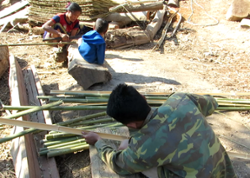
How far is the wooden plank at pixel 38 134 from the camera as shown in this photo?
285cm

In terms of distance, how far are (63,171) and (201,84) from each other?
317cm

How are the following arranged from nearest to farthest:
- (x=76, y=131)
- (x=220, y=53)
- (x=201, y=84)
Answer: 1. (x=76, y=131)
2. (x=201, y=84)
3. (x=220, y=53)

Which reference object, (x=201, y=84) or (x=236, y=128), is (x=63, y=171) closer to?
(x=236, y=128)

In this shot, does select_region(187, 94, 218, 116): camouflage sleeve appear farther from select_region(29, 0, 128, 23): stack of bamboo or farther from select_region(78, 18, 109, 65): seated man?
select_region(29, 0, 128, 23): stack of bamboo

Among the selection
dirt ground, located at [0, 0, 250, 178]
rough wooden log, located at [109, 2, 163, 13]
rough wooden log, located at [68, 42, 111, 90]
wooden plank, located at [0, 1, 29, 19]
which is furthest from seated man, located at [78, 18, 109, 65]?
wooden plank, located at [0, 1, 29, 19]

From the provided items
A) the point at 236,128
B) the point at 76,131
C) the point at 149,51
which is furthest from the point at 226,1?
the point at 76,131

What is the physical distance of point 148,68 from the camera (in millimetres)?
5469

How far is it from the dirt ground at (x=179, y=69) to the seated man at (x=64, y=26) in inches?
19.2

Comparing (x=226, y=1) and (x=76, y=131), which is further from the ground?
(x=226, y=1)

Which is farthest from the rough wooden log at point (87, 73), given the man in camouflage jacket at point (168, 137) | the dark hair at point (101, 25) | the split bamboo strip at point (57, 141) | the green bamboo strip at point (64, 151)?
the man in camouflage jacket at point (168, 137)

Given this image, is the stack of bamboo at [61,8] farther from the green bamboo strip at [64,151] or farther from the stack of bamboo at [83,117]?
the green bamboo strip at [64,151]

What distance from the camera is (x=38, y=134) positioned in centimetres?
348

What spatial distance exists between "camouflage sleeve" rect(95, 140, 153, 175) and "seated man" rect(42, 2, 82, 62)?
3.60 metres

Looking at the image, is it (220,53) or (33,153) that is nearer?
(33,153)
